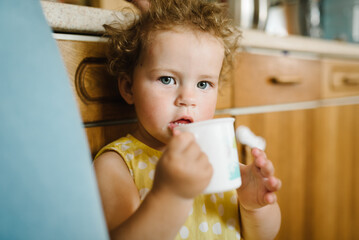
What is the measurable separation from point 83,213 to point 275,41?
91 centimetres

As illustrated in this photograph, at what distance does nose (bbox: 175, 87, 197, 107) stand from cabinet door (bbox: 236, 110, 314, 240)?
16.8 inches

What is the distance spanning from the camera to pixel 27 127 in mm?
270

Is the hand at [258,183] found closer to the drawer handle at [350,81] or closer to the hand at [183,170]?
the hand at [183,170]

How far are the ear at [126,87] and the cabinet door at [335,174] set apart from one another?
0.88m

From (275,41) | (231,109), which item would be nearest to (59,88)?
(231,109)

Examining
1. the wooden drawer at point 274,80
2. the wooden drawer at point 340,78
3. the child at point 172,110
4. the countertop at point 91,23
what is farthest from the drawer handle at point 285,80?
the child at point 172,110

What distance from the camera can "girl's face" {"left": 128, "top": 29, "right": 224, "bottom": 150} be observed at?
0.60m

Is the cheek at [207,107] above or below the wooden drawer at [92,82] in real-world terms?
below

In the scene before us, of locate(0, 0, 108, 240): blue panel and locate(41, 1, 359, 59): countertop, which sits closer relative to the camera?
locate(0, 0, 108, 240): blue panel

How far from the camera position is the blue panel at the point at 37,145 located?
26 centimetres

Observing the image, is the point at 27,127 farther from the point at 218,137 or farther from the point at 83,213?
the point at 218,137

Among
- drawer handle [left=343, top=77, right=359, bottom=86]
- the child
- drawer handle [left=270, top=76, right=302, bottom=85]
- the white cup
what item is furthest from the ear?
drawer handle [left=343, top=77, right=359, bottom=86]

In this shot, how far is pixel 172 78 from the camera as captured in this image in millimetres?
623

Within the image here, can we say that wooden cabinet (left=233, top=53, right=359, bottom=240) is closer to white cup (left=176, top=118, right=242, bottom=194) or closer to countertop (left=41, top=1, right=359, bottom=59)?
countertop (left=41, top=1, right=359, bottom=59)
